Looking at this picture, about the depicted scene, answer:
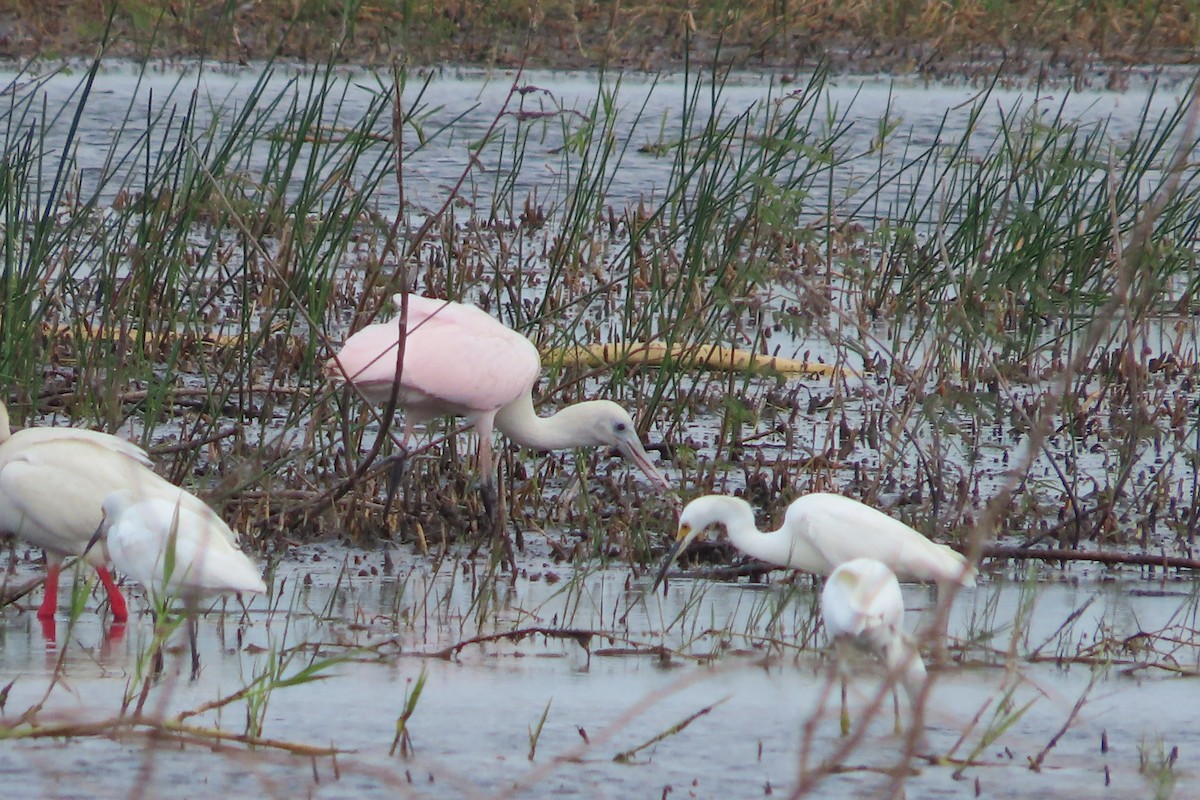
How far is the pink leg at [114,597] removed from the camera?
4.11 meters

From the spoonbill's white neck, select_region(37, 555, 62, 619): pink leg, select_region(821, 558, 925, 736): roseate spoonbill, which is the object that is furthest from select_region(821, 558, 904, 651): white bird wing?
the spoonbill's white neck

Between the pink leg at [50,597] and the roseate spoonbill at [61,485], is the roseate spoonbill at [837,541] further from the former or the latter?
the pink leg at [50,597]

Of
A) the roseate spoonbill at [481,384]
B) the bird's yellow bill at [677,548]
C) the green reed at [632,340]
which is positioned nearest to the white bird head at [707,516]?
the bird's yellow bill at [677,548]

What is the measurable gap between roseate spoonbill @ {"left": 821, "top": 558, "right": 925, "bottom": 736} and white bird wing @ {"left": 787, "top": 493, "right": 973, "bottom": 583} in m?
0.61

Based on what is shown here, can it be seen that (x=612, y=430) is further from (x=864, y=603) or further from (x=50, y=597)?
(x=864, y=603)

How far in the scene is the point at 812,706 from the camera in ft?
12.1

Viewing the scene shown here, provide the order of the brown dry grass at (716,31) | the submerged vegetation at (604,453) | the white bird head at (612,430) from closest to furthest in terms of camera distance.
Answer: the submerged vegetation at (604,453)
the white bird head at (612,430)
the brown dry grass at (716,31)

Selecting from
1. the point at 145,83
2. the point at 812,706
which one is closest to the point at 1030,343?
the point at 812,706

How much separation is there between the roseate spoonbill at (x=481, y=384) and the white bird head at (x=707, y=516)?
2.54 feet

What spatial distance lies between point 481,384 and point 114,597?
1522 mm

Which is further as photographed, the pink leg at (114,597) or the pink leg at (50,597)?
the pink leg at (50,597)

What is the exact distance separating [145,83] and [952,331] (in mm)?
7933

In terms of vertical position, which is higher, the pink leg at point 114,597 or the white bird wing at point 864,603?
the white bird wing at point 864,603

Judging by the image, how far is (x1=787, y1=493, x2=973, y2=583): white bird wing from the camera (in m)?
4.21
